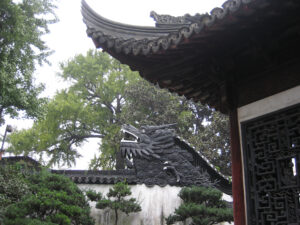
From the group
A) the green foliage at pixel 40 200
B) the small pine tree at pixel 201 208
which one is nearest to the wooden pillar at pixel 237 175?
the green foliage at pixel 40 200

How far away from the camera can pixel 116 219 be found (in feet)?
28.1

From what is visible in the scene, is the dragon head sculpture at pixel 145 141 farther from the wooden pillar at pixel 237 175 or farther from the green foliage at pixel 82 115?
the green foliage at pixel 82 115

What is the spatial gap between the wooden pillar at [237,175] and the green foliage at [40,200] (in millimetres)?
3957

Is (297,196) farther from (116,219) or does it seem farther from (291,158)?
(116,219)

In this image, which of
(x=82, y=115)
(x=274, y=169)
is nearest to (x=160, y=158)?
(x=274, y=169)

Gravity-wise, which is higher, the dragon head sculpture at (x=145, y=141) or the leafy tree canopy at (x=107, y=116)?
the leafy tree canopy at (x=107, y=116)

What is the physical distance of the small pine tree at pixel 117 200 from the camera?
325 inches

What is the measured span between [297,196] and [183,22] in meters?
2.60

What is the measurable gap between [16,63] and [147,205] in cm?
522

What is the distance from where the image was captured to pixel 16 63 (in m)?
10.1

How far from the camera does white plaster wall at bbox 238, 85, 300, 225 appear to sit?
117 inches

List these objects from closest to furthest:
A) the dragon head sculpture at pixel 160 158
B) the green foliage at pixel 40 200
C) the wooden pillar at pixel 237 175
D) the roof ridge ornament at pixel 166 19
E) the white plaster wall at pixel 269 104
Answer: the white plaster wall at pixel 269 104 → the wooden pillar at pixel 237 175 → the roof ridge ornament at pixel 166 19 → the green foliage at pixel 40 200 → the dragon head sculpture at pixel 160 158

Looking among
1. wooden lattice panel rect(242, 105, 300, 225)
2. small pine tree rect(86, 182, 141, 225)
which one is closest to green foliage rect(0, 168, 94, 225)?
small pine tree rect(86, 182, 141, 225)

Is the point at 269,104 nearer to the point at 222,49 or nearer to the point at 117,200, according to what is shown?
the point at 222,49
